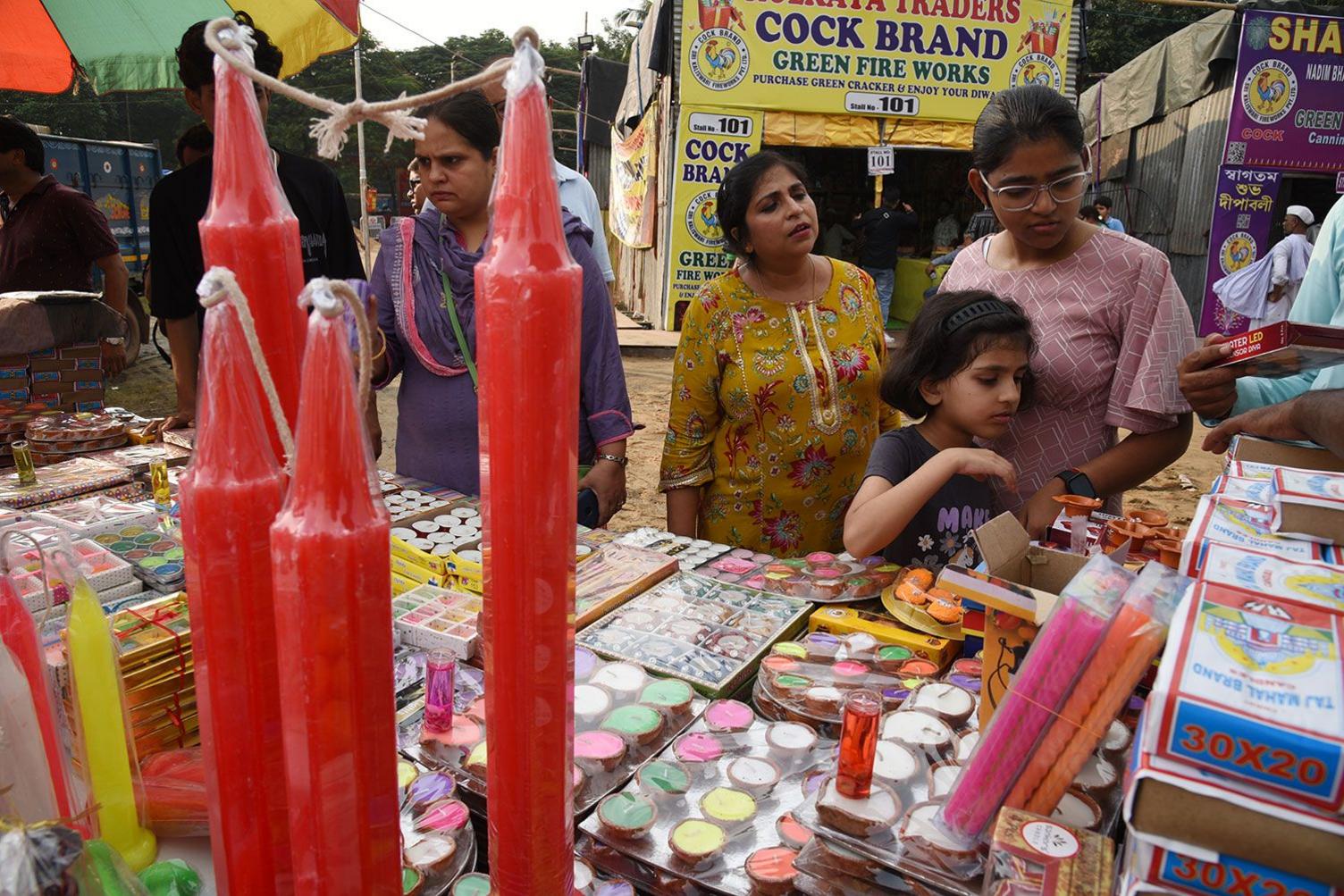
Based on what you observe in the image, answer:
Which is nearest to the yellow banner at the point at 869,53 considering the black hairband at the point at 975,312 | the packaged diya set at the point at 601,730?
the black hairband at the point at 975,312

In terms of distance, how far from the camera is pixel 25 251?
13.6 ft

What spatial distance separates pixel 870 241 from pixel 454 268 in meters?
8.90

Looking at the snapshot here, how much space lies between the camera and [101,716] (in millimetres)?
811

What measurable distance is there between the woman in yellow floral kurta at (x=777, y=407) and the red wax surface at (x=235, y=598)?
1.89 meters

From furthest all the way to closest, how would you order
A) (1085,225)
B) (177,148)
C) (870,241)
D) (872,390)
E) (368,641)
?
(870,241) < (177,148) < (872,390) < (1085,225) < (368,641)

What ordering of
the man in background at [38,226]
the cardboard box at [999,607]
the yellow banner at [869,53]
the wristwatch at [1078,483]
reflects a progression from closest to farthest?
the cardboard box at [999,607] < the wristwatch at [1078,483] < the man in background at [38,226] < the yellow banner at [869,53]

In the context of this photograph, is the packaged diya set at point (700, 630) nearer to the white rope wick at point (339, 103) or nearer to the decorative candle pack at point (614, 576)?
the decorative candle pack at point (614, 576)

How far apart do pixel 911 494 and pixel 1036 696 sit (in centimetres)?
97

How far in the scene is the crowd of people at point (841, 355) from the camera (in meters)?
1.88

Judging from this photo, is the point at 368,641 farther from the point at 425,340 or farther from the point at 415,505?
the point at 425,340

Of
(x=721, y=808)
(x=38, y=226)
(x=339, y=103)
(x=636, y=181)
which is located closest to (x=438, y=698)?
(x=721, y=808)

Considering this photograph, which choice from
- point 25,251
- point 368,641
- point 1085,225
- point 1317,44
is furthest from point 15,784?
point 1317,44

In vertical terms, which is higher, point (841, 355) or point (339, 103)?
point (339, 103)

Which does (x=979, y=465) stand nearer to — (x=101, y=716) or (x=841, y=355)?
(x=841, y=355)
